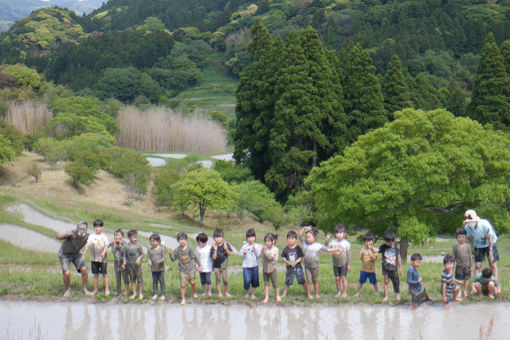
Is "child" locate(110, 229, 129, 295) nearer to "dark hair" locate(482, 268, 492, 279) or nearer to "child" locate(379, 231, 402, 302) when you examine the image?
"child" locate(379, 231, 402, 302)

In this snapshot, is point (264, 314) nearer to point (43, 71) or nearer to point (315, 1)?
point (43, 71)

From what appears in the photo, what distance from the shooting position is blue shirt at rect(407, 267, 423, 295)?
10.8m

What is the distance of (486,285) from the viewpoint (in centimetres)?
1126

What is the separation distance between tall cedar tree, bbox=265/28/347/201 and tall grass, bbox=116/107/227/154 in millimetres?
28405

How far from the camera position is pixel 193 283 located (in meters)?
11.5

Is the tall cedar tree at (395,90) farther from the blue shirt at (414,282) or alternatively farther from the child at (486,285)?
the blue shirt at (414,282)

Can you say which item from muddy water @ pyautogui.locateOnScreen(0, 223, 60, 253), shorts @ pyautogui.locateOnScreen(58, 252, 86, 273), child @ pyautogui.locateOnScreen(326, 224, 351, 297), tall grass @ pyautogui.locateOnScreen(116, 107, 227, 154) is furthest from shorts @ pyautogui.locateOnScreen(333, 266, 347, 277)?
tall grass @ pyautogui.locateOnScreen(116, 107, 227, 154)

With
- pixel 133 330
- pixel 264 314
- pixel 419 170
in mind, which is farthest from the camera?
pixel 419 170

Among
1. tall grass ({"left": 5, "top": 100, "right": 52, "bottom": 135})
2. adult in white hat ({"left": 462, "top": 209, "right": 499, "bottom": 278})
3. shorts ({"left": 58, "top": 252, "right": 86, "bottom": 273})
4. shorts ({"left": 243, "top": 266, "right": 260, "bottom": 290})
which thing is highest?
tall grass ({"left": 5, "top": 100, "right": 52, "bottom": 135})

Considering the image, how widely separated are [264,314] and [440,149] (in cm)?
1380

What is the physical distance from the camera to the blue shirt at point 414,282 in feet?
35.6

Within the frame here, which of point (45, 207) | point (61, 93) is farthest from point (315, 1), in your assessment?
point (45, 207)

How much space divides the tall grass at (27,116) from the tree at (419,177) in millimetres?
42852

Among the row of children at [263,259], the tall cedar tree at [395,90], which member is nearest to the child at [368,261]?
the row of children at [263,259]
